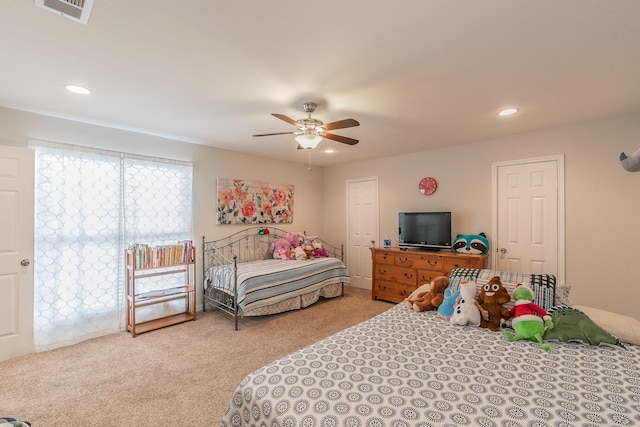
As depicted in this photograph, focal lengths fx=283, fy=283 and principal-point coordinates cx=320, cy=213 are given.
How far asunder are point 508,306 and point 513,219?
6.41 feet

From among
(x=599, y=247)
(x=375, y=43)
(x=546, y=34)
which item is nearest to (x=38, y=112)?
(x=375, y=43)

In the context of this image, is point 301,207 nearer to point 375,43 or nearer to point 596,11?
point 375,43

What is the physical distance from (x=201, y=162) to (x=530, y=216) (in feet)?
14.8

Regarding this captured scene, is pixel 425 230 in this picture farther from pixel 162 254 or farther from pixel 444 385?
pixel 162 254

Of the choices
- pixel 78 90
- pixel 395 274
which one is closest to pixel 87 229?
pixel 78 90

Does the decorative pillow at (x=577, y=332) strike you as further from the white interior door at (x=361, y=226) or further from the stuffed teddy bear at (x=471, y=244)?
the white interior door at (x=361, y=226)

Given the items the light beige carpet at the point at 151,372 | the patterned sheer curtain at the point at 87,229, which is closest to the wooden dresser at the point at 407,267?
the light beige carpet at the point at 151,372

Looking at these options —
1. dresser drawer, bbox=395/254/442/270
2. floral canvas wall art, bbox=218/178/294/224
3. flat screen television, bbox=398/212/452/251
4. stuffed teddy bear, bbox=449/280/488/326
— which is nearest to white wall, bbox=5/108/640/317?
floral canvas wall art, bbox=218/178/294/224

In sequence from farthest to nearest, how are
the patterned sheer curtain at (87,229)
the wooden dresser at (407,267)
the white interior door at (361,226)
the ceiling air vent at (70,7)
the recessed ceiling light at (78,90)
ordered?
the white interior door at (361,226) < the wooden dresser at (407,267) < the patterned sheer curtain at (87,229) < the recessed ceiling light at (78,90) < the ceiling air vent at (70,7)

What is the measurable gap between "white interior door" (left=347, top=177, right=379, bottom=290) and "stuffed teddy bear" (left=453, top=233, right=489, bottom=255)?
1466 millimetres

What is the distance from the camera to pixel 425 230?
432cm

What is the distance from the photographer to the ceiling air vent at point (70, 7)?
137cm

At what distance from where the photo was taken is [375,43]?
1705 millimetres

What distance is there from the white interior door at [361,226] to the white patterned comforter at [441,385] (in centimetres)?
346
